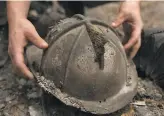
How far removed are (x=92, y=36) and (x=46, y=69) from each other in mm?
349

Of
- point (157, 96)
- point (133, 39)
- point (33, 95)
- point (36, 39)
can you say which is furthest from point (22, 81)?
point (157, 96)

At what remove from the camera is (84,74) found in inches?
80.2

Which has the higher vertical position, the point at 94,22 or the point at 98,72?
the point at 94,22

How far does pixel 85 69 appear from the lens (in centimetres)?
204

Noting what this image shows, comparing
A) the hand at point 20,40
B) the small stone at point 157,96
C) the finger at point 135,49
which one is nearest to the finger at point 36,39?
the hand at point 20,40

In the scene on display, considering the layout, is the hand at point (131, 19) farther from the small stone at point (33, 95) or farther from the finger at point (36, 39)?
the small stone at point (33, 95)

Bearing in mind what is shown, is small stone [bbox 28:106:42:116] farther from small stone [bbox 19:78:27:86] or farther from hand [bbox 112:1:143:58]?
hand [bbox 112:1:143:58]

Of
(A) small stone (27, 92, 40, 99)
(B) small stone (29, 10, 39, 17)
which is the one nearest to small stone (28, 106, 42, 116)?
(A) small stone (27, 92, 40, 99)

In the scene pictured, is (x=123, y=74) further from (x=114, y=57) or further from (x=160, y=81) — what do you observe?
(x=160, y=81)

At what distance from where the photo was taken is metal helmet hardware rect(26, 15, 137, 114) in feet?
6.69

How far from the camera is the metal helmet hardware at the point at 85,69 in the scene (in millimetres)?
2039

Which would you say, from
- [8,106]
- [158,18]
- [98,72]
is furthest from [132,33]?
[158,18]

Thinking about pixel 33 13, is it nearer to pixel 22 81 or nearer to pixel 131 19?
pixel 22 81

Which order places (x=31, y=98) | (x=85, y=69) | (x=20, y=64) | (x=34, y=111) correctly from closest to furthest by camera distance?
(x=85, y=69) → (x=20, y=64) → (x=34, y=111) → (x=31, y=98)
